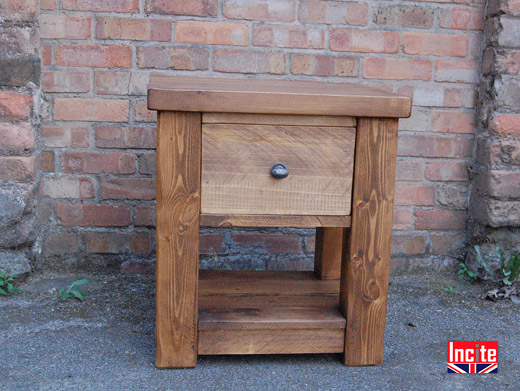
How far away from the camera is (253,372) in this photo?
6.11ft

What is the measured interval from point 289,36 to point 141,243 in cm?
111

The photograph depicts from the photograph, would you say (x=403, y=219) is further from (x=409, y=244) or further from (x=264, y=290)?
(x=264, y=290)

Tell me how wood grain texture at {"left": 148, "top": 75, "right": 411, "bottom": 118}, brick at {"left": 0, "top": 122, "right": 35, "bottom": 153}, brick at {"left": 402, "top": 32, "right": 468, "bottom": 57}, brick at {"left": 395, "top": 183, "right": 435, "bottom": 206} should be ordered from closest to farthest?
1. wood grain texture at {"left": 148, "top": 75, "right": 411, "bottom": 118}
2. brick at {"left": 0, "top": 122, "right": 35, "bottom": 153}
3. brick at {"left": 402, "top": 32, "right": 468, "bottom": 57}
4. brick at {"left": 395, "top": 183, "right": 435, "bottom": 206}

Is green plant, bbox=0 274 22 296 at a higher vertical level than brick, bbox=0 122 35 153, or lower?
lower

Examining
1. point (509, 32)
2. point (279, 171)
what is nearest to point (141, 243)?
point (279, 171)

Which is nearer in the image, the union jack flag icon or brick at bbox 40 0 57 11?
the union jack flag icon

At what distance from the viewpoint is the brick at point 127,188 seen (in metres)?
2.60

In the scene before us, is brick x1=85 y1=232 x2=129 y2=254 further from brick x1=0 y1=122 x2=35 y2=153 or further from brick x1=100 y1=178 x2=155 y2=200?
brick x1=0 y1=122 x2=35 y2=153

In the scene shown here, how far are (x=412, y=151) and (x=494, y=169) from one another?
13.9 inches

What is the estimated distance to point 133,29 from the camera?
2.49 metres

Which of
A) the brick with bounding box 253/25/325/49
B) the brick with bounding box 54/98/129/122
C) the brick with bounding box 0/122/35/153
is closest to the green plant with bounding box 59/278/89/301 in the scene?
the brick with bounding box 0/122/35/153

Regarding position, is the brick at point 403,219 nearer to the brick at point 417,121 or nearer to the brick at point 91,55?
the brick at point 417,121

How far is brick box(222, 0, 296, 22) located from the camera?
2.52m

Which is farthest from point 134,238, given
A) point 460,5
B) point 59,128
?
point 460,5
